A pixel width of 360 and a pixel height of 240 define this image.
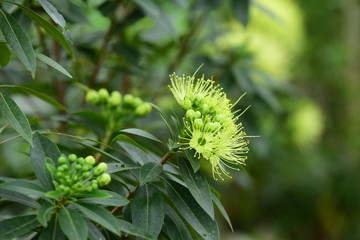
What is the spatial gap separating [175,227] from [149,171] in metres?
0.14

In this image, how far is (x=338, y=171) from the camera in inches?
155

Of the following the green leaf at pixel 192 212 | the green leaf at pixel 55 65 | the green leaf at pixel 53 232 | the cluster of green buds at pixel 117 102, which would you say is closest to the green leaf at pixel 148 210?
the green leaf at pixel 192 212

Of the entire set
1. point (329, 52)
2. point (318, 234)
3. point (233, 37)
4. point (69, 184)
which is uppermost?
point (329, 52)

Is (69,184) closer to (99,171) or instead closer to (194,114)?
(99,171)

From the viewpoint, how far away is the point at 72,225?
851 millimetres

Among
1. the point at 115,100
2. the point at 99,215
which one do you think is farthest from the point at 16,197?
the point at 115,100

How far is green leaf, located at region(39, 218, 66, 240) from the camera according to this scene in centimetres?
90

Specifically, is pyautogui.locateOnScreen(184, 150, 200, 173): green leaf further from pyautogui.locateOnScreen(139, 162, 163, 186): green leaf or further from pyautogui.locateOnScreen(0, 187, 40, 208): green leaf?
pyautogui.locateOnScreen(0, 187, 40, 208): green leaf

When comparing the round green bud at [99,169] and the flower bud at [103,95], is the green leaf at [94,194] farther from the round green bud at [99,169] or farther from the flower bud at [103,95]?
the flower bud at [103,95]

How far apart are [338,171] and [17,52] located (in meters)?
3.28

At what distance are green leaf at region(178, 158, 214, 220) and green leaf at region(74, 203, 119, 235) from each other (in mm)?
170

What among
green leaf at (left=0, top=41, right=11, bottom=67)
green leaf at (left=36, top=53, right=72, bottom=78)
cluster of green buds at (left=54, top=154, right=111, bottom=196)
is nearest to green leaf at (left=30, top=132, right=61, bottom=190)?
cluster of green buds at (left=54, top=154, right=111, bottom=196)

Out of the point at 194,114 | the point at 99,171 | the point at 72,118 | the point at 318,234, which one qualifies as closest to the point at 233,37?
the point at 72,118

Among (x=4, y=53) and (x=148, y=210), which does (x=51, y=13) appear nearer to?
(x=4, y=53)
